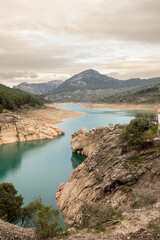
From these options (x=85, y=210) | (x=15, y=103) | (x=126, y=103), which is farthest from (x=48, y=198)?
(x=126, y=103)

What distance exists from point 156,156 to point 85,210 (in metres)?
10.7

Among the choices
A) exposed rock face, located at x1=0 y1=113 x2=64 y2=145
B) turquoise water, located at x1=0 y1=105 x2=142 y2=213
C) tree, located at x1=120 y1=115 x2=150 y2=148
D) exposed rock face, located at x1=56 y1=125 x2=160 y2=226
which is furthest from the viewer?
exposed rock face, located at x1=0 y1=113 x2=64 y2=145

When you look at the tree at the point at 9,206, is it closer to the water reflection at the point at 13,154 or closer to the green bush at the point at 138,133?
the green bush at the point at 138,133

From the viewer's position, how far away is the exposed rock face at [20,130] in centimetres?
6153

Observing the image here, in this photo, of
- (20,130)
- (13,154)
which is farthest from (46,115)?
(13,154)

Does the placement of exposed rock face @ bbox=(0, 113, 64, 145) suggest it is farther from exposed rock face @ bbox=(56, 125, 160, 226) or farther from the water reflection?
exposed rock face @ bbox=(56, 125, 160, 226)

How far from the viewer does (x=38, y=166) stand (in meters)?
41.9

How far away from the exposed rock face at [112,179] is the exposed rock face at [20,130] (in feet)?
125

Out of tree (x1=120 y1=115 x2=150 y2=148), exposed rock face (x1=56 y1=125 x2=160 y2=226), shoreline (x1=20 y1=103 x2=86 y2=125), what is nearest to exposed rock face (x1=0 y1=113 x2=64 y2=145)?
shoreline (x1=20 y1=103 x2=86 y2=125)

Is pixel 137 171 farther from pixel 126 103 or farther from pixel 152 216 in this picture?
pixel 126 103

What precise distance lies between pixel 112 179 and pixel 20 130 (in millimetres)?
48004

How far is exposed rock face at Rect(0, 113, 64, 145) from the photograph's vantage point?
6153 centimetres

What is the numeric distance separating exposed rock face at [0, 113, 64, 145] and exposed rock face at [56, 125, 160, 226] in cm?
3801

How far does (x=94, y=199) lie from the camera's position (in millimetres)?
23250
